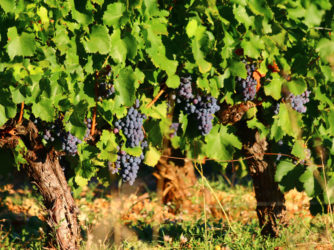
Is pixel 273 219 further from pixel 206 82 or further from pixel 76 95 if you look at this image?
pixel 76 95

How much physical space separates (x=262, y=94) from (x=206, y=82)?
0.60 meters

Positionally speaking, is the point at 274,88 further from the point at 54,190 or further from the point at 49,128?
the point at 54,190

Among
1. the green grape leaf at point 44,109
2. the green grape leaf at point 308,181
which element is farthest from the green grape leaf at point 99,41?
the green grape leaf at point 308,181

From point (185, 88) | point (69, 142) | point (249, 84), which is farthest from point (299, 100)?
point (69, 142)

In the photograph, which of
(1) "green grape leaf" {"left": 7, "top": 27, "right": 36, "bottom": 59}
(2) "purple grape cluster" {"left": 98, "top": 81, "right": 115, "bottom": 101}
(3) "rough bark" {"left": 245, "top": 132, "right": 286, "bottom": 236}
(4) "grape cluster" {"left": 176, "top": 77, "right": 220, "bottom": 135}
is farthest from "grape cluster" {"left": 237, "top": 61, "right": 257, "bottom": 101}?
(1) "green grape leaf" {"left": 7, "top": 27, "right": 36, "bottom": 59}

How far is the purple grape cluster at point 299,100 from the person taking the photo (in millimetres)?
3158

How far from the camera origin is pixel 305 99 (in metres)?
3.21

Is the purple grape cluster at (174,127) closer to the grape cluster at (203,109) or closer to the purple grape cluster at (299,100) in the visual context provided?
the grape cluster at (203,109)

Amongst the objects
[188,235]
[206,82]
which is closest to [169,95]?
[206,82]

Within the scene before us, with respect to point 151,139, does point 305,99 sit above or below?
above

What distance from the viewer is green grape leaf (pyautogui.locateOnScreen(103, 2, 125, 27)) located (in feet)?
8.18

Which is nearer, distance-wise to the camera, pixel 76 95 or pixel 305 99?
pixel 76 95

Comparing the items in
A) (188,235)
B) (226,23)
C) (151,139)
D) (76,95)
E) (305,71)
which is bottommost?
(188,235)

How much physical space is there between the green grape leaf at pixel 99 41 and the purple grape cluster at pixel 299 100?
1.33 meters
